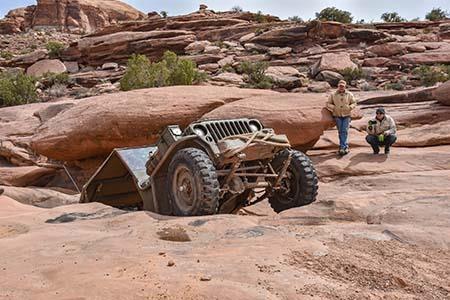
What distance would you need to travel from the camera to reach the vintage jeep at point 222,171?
5.58 m

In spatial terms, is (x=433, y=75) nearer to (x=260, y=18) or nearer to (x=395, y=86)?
(x=395, y=86)

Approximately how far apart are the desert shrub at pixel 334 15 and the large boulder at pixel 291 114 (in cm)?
2957

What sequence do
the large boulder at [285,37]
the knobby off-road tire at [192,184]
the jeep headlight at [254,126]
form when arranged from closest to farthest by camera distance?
the knobby off-road tire at [192,184], the jeep headlight at [254,126], the large boulder at [285,37]

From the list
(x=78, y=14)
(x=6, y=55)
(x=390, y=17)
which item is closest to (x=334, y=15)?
(x=390, y=17)

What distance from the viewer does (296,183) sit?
642 cm

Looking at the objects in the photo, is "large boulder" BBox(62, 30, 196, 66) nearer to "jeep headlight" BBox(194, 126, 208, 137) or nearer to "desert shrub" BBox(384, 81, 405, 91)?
"desert shrub" BBox(384, 81, 405, 91)

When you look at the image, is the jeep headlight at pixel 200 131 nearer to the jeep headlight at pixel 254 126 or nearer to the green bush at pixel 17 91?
the jeep headlight at pixel 254 126

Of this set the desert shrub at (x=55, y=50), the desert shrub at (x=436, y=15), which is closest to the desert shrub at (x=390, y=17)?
the desert shrub at (x=436, y=15)

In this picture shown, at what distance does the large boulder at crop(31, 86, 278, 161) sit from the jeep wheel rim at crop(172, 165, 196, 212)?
163 inches

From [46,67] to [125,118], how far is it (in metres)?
23.2

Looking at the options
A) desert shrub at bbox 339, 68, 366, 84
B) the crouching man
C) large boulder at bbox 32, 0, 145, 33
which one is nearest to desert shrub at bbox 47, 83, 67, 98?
desert shrub at bbox 339, 68, 366, 84

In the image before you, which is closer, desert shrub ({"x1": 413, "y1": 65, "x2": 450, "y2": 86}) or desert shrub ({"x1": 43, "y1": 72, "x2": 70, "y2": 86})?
desert shrub ({"x1": 413, "y1": 65, "x2": 450, "y2": 86})

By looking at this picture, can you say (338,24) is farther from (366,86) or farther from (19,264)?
(19,264)

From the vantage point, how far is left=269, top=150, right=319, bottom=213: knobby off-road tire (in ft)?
20.6
